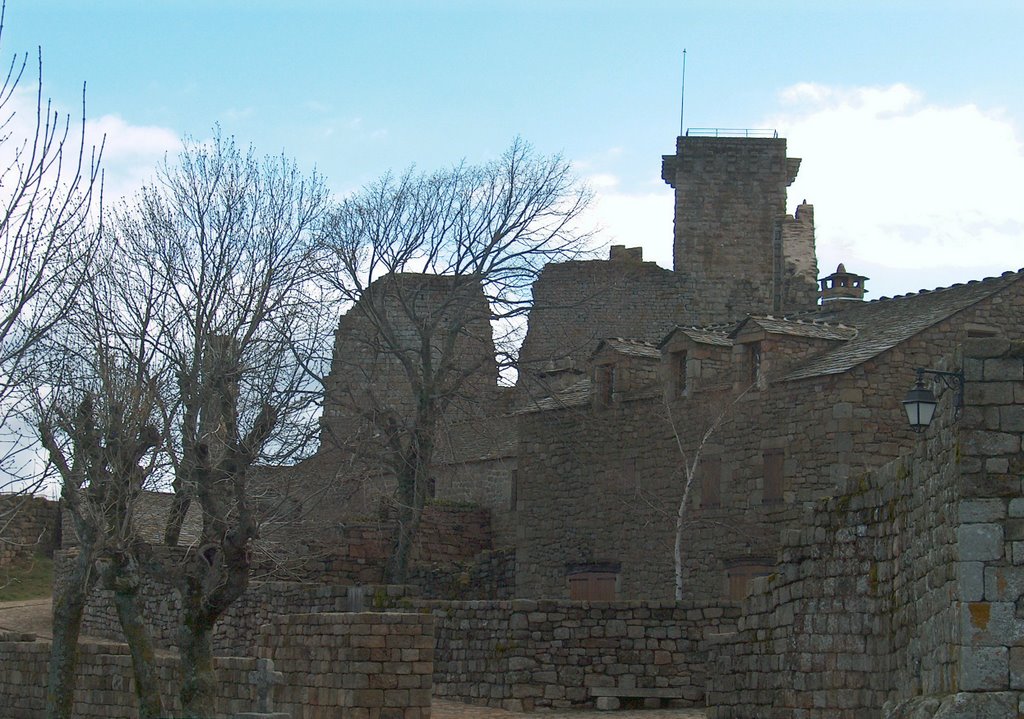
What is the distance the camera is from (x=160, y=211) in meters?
25.3

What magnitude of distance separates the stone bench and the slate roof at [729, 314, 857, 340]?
9049 mm

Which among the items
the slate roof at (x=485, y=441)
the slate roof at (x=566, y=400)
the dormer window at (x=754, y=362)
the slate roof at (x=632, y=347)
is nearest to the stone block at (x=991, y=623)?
the dormer window at (x=754, y=362)

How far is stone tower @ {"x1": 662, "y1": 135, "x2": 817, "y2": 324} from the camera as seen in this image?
4603 cm

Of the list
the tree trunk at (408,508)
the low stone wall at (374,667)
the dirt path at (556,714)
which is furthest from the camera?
the tree trunk at (408,508)

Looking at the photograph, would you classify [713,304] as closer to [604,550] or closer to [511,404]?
[511,404]

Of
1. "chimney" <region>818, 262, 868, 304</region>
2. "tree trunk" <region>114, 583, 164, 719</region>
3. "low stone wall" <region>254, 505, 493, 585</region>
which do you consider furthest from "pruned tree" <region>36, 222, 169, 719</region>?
"chimney" <region>818, 262, 868, 304</region>

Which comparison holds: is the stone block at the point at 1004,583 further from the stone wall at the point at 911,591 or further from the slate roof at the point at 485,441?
the slate roof at the point at 485,441

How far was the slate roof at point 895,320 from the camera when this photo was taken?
2639cm

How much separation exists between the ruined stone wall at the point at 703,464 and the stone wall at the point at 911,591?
8927 mm

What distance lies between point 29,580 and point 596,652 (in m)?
22.7

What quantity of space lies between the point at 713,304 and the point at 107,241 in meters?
25.2

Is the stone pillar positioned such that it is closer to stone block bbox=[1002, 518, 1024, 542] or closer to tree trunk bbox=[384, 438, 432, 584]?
stone block bbox=[1002, 518, 1024, 542]

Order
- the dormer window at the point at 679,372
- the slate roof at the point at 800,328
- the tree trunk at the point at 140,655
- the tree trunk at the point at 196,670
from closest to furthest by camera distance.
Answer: the tree trunk at the point at 196,670 → the tree trunk at the point at 140,655 → the slate roof at the point at 800,328 → the dormer window at the point at 679,372

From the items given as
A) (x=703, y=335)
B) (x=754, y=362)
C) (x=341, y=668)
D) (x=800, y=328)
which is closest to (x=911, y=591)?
(x=341, y=668)
